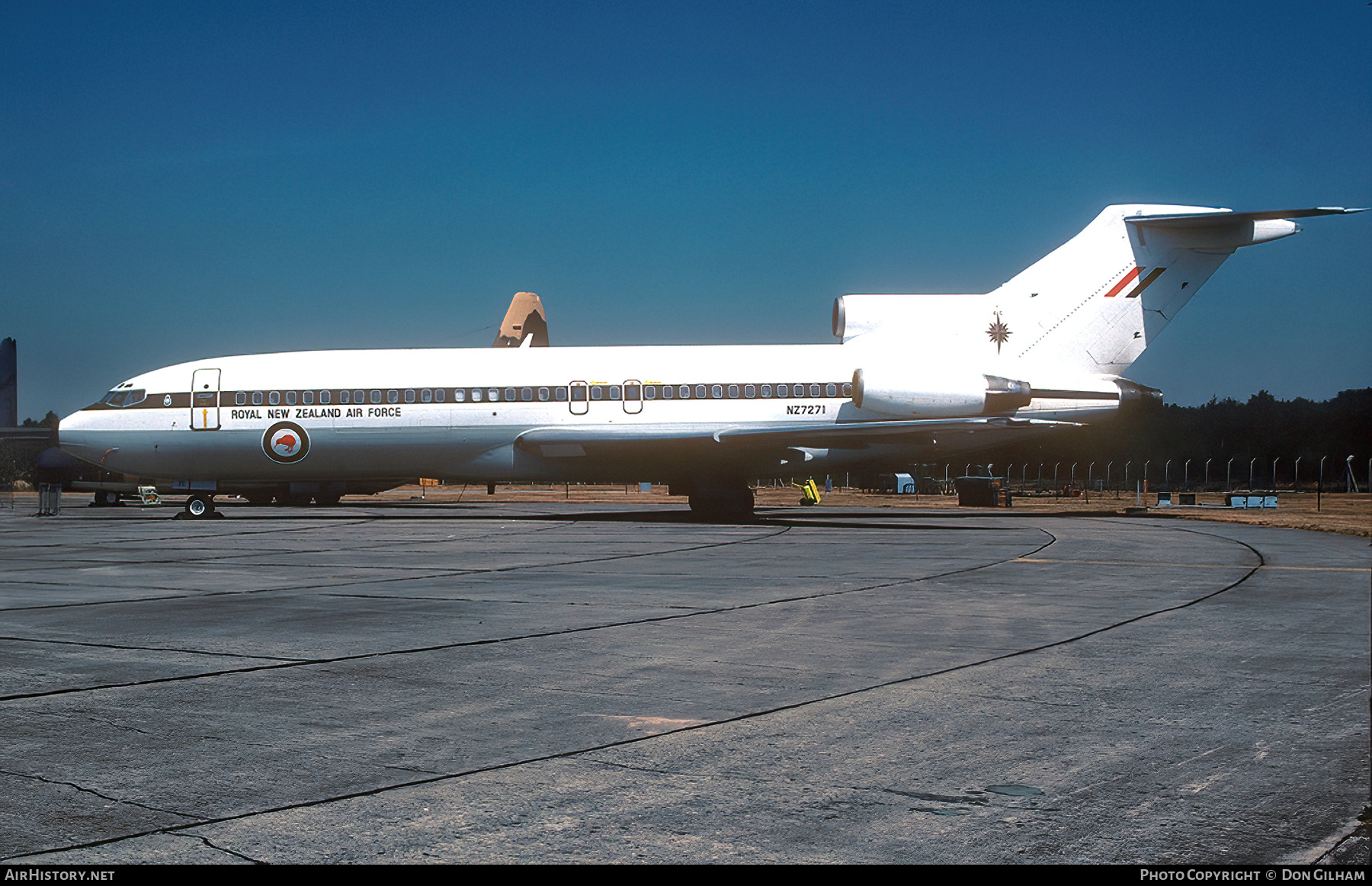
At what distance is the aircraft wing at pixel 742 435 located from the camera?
24.0 m

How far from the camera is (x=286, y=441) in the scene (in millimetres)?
25812

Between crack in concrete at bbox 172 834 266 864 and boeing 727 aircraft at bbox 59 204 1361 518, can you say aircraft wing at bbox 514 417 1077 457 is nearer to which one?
boeing 727 aircraft at bbox 59 204 1361 518

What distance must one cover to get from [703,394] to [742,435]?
150 centimetres

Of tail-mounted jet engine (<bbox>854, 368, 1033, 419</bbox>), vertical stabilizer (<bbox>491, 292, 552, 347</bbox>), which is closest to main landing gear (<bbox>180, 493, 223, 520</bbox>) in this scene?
tail-mounted jet engine (<bbox>854, 368, 1033, 419</bbox>)

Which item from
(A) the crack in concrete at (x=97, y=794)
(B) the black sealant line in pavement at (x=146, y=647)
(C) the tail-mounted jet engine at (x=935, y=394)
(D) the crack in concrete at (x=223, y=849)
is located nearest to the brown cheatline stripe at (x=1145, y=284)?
(C) the tail-mounted jet engine at (x=935, y=394)

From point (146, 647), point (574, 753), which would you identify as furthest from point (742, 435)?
point (574, 753)

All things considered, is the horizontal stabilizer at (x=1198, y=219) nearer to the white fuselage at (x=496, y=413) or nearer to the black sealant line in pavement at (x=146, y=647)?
the white fuselage at (x=496, y=413)

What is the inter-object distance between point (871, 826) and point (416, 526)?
20627 millimetres

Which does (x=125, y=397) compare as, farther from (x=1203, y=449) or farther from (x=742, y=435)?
(x=1203, y=449)

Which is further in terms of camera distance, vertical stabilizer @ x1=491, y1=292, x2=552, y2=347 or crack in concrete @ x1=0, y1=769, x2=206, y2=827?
vertical stabilizer @ x1=491, y1=292, x2=552, y2=347

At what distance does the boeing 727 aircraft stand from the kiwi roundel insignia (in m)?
0.04

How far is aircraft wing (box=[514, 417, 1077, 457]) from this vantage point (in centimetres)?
2397

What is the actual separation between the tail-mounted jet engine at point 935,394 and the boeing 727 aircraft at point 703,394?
0.15ft
